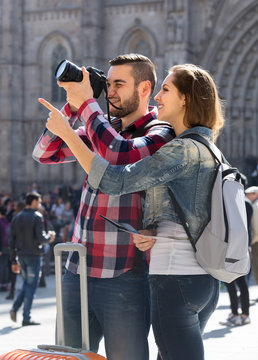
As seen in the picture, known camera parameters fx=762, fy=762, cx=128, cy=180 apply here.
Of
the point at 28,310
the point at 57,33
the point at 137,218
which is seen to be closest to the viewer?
the point at 137,218

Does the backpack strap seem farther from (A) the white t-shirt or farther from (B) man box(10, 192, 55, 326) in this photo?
(B) man box(10, 192, 55, 326)

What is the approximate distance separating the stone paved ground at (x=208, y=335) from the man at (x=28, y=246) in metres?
0.39

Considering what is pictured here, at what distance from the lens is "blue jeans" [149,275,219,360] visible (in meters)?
2.97

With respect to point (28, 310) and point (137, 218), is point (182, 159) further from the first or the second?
point (28, 310)

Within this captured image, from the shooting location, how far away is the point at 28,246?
1020 centimetres

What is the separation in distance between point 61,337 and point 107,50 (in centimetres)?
2493

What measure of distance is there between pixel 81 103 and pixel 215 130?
0.60 meters

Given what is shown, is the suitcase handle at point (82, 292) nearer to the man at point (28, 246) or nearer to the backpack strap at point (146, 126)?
the backpack strap at point (146, 126)

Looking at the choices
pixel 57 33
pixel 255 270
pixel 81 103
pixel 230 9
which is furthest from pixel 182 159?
pixel 57 33

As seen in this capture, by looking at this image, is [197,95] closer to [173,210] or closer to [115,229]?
Answer: [173,210]

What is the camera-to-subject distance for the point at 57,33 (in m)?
28.4

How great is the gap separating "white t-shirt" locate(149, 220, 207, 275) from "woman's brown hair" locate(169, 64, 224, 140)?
0.46 metres

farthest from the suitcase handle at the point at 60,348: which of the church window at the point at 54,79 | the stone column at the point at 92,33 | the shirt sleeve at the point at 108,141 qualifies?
the church window at the point at 54,79

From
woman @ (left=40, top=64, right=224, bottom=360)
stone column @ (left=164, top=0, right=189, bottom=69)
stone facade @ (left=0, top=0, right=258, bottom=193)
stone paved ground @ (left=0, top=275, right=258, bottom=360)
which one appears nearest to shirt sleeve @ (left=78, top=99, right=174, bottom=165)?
woman @ (left=40, top=64, right=224, bottom=360)
